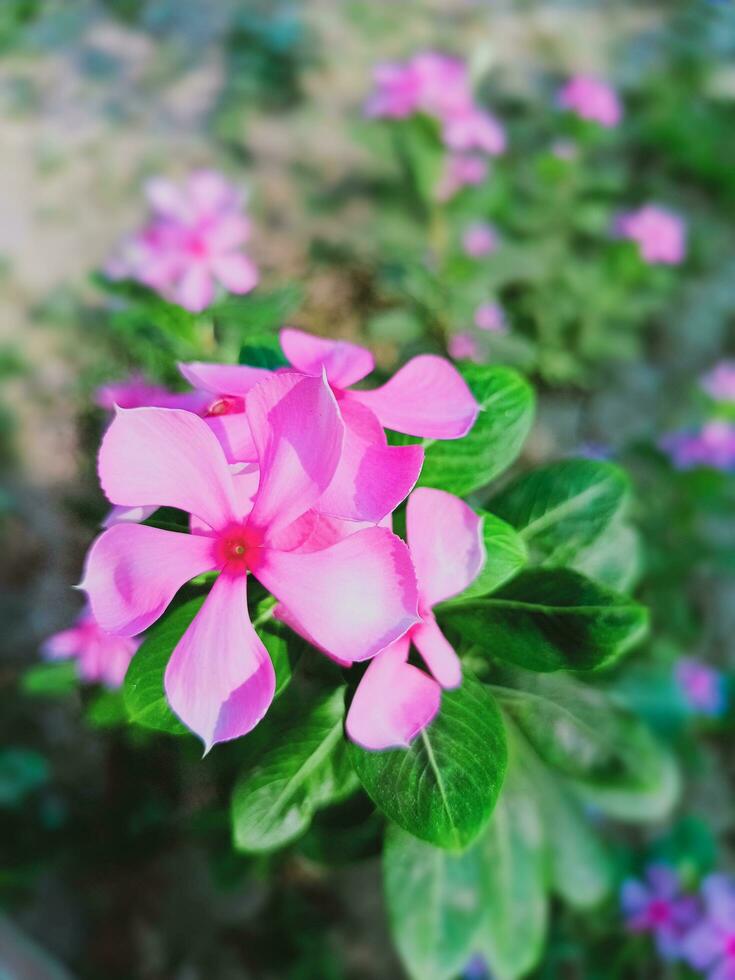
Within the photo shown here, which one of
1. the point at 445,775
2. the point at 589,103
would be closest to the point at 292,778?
the point at 445,775

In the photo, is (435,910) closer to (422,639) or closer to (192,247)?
(422,639)

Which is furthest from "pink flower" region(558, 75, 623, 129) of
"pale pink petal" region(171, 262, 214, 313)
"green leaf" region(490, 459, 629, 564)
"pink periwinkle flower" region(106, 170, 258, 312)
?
"green leaf" region(490, 459, 629, 564)

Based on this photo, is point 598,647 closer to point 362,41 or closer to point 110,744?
point 110,744

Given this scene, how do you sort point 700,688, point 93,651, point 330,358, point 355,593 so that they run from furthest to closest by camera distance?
point 700,688 → point 93,651 → point 330,358 → point 355,593

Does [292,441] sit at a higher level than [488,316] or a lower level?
higher

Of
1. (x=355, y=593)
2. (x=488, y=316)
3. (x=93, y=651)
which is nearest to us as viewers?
(x=355, y=593)

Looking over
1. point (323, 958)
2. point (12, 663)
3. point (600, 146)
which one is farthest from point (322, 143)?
point (323, 958)
